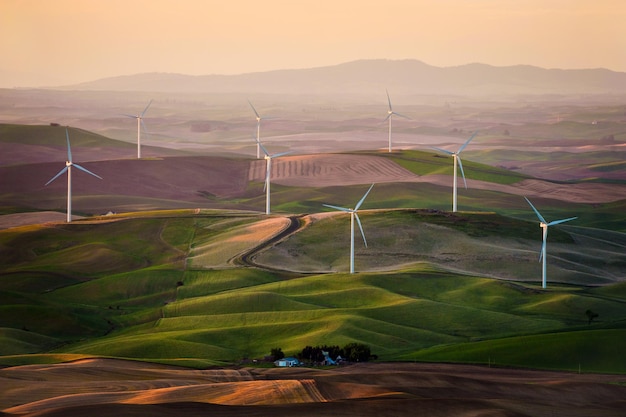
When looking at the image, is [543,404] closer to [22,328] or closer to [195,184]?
[22,328]

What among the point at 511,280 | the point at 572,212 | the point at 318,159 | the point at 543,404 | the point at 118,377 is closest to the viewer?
the point at 543,404

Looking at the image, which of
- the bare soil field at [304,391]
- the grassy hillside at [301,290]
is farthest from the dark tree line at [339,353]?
the bare soil field at [304,391]

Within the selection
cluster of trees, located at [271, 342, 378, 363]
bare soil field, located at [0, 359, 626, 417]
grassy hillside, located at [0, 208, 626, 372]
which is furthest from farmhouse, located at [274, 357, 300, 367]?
grassy hillside, located at [0, 208, 626, 372]

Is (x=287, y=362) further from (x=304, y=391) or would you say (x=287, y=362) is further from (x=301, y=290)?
(x=301, y=290)

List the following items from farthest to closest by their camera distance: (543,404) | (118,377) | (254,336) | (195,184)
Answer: (195,184)
(254,336)
(118,377)
(543,404)

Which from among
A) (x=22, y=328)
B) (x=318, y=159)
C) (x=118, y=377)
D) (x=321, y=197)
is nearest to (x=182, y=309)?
(x=22, y=328)

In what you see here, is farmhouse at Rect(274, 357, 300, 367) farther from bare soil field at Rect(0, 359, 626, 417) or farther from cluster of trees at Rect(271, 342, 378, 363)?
bare soil field at Rect(0, 359, 626, 417)
